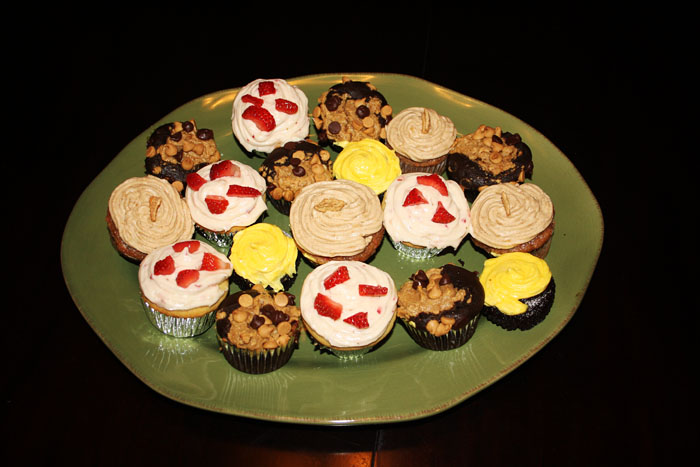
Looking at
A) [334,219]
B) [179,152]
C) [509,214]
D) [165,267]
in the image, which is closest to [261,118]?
[179,152]

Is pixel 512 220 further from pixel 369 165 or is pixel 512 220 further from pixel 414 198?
pixel 369 165

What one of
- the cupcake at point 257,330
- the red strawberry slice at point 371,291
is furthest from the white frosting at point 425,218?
the cupcake at point 257,330

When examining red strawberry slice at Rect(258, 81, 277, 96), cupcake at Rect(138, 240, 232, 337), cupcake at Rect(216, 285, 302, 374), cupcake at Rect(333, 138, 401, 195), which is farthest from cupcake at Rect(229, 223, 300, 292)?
red strawberry slice at Rect(258, 81, 277, 96)

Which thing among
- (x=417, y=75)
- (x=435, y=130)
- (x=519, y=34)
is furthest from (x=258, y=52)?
(x=519, y=34)

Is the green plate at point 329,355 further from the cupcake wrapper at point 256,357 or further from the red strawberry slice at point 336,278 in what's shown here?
the red strawberry slice at point 336,278

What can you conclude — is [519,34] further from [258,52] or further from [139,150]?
[139,150]
